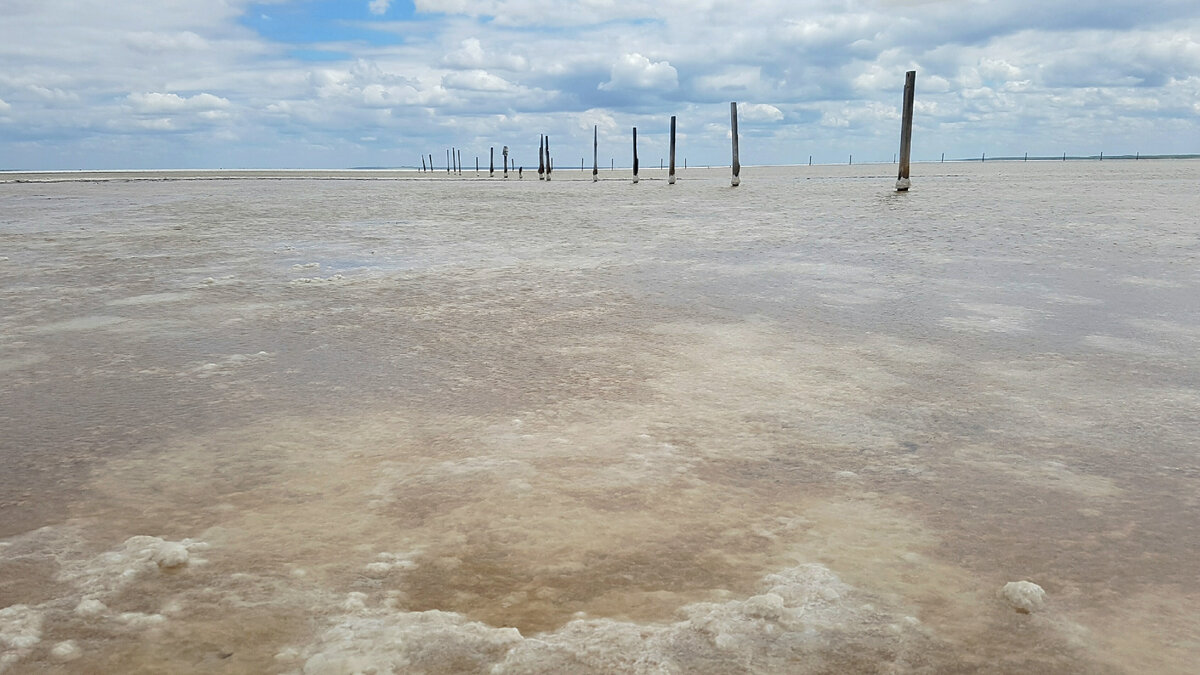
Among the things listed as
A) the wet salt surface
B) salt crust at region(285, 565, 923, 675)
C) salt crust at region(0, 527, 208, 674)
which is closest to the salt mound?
the wet salt surface

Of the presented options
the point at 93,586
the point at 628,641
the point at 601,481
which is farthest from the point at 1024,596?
the point at 93,586

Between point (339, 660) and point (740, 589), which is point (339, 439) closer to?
point (339, 660)

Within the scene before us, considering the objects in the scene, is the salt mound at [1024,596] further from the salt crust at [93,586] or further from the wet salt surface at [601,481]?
the salt crust at [93,586]

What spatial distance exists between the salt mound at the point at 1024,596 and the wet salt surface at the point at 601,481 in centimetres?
3

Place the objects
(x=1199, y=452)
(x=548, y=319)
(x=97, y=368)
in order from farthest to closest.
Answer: (x=548, y=319) → (x=97, y=368) → (x=1199, y=452)

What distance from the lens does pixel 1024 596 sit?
5.97ft

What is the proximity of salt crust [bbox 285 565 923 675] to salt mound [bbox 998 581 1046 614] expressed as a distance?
0.88ft

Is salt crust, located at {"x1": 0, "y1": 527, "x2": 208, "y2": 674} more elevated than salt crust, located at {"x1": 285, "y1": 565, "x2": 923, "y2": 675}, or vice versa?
salt crust, located at {"x1": 0, "y1": 527, "x2": 208, "y2": 674}

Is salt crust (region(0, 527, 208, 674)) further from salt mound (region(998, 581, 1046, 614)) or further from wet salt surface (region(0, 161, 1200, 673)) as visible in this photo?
salt mound (region(998, 581, 1046, 614))

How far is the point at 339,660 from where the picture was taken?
1632mm

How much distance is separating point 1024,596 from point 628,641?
90 cm

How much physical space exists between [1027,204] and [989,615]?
17483 millimetres

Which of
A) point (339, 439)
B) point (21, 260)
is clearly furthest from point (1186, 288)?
point (21, 260)

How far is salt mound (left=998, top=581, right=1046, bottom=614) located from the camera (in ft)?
5.90
